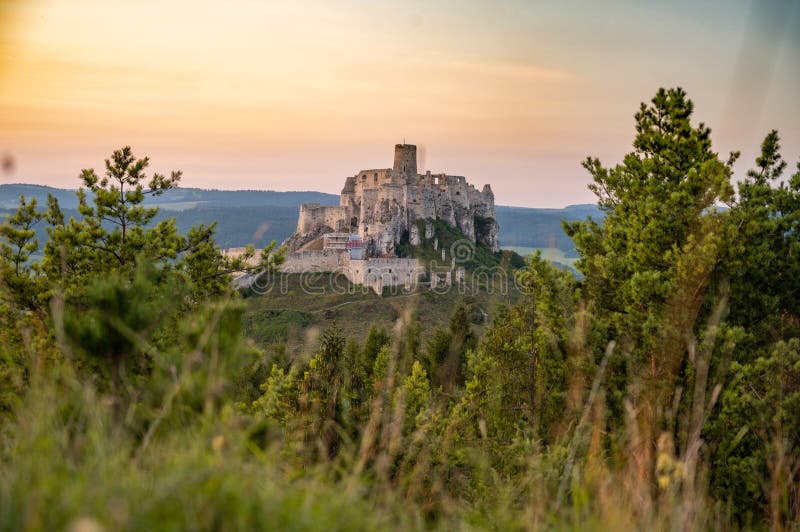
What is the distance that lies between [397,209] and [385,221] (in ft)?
7.48

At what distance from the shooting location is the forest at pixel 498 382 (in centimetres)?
298

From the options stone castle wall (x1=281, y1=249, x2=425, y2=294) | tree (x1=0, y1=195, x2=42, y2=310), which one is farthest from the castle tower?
tree (x1=0, y1=195, x2=42, y2=310)

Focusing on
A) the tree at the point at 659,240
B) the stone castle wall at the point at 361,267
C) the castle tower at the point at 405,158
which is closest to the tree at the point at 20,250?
the tree at the point at 659,240

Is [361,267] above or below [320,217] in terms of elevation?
below

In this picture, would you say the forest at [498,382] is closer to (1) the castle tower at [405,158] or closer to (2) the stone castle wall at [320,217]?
(2) the stone castle wall at [320,217]

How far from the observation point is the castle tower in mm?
80875

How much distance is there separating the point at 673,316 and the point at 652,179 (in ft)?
10.1

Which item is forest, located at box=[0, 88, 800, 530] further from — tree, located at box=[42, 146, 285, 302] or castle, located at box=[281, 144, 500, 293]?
castle, located at box=[281, 144, 500, 293]

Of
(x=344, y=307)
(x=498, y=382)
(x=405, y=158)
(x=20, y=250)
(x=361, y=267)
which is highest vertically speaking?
(x=405, y=158)

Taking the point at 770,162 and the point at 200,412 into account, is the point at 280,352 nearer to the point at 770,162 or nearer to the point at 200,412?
the point at 770,162

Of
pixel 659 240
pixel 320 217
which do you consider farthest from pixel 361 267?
pixel 659 240

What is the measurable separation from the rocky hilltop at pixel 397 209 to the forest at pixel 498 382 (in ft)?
172

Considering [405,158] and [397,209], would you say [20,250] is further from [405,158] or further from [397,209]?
[405,158]

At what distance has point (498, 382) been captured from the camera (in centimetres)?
1590
